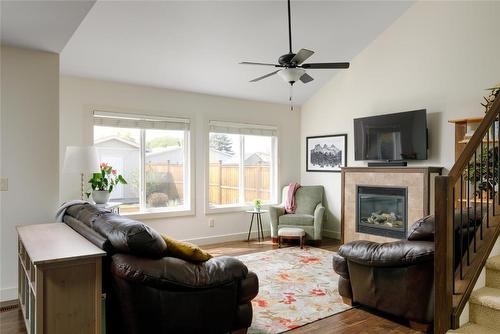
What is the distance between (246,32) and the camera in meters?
4.50

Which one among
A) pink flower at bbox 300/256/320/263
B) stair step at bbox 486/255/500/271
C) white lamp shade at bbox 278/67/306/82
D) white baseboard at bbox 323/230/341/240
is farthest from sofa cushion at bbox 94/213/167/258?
white baseboard at bbox 323/230/341/240

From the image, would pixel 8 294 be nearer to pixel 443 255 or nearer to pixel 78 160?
pixel 78 160

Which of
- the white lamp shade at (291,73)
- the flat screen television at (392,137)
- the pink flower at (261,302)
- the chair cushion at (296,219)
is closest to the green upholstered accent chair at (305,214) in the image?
the chair cushion at (296,219)

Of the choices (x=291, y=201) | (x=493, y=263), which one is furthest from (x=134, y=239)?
(x=291, y=201)

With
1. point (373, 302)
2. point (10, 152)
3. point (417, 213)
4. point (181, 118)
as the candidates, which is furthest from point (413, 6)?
point (10, 152)

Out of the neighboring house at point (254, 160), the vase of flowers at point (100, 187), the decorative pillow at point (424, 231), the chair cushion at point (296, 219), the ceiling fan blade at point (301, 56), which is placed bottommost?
the chair cushion at point (296, 219)

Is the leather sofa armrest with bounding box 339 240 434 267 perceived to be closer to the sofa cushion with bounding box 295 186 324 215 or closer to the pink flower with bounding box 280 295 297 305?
the pink flower with bounding box 280 295 297 305

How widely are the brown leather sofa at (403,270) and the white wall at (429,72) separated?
2.25m

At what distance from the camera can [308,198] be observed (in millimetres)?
6207

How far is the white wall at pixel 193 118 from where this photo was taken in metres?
→ 4.60

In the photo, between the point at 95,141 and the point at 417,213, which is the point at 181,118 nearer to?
the point at 95,141

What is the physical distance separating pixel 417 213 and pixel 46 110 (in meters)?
4.58

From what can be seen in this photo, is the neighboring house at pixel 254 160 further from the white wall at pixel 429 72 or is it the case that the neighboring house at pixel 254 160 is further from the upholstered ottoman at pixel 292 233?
the upholstered ottoman at pixel 292 233

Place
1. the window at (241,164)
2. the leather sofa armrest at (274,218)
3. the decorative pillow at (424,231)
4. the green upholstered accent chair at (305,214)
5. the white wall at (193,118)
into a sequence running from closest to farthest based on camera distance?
the decorative pillow at (424,231) → the white wall at (193,118) → the green upholstered accent chair at (305,214) → the leather sofa armrest at (274,218) → the window at (241,164)
